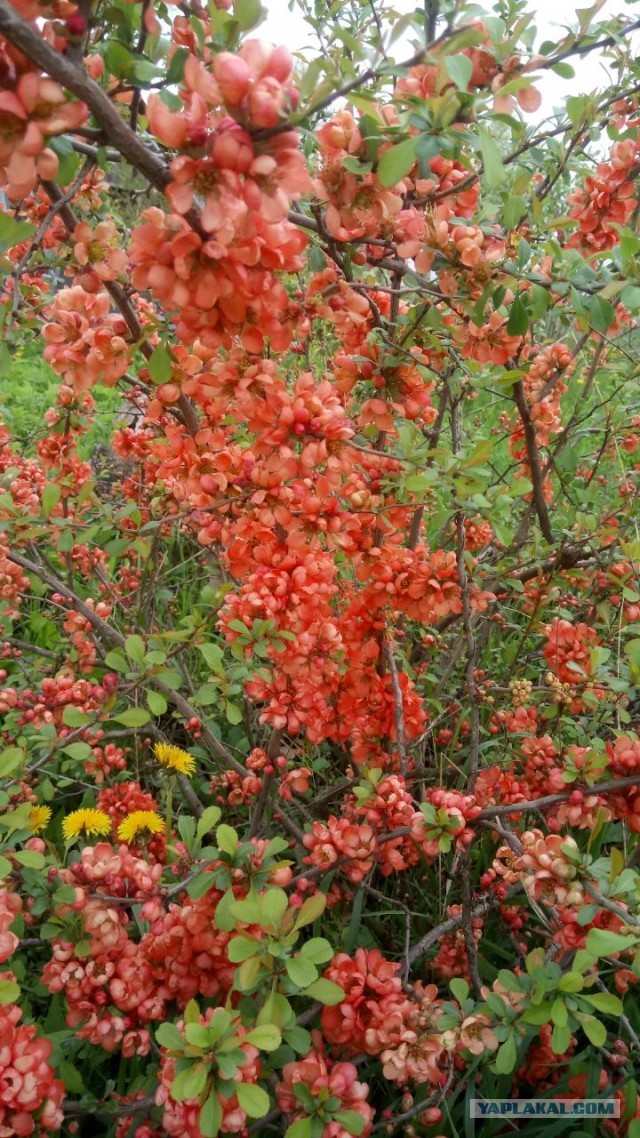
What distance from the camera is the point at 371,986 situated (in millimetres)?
1005

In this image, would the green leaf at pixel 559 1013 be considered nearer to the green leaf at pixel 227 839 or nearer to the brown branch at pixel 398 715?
the green leaf at pixel 227 839

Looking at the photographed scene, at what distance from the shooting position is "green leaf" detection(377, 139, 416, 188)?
0.65 m

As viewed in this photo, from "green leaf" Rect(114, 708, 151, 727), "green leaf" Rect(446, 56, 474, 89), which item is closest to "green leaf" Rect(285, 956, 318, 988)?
"green leaf" Rect(114, 708, 151, 727)

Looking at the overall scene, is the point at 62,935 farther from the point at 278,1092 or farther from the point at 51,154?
the point at 51,154

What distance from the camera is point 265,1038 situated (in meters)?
0.73

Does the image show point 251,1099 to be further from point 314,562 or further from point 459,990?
point 314,562

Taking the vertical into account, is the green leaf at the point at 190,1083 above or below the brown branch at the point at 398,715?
below

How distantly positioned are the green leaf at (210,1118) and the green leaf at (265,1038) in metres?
0.06

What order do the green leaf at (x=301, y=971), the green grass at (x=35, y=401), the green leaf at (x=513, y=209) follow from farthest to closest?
1. the green grass at (x=35, y=401)
2. the green leaf at (x=513, y=209)
3. the green leaf at (x=301, y=971)

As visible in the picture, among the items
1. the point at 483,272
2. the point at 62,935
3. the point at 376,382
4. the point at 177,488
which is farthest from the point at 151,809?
the point at 483,272

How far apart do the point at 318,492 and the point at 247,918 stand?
534 millimetres

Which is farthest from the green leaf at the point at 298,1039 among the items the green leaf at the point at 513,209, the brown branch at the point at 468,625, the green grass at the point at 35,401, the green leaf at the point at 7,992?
the green grass at the point at 35,401

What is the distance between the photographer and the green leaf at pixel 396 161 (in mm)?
645

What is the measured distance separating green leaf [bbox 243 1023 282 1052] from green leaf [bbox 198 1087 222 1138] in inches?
2.5
